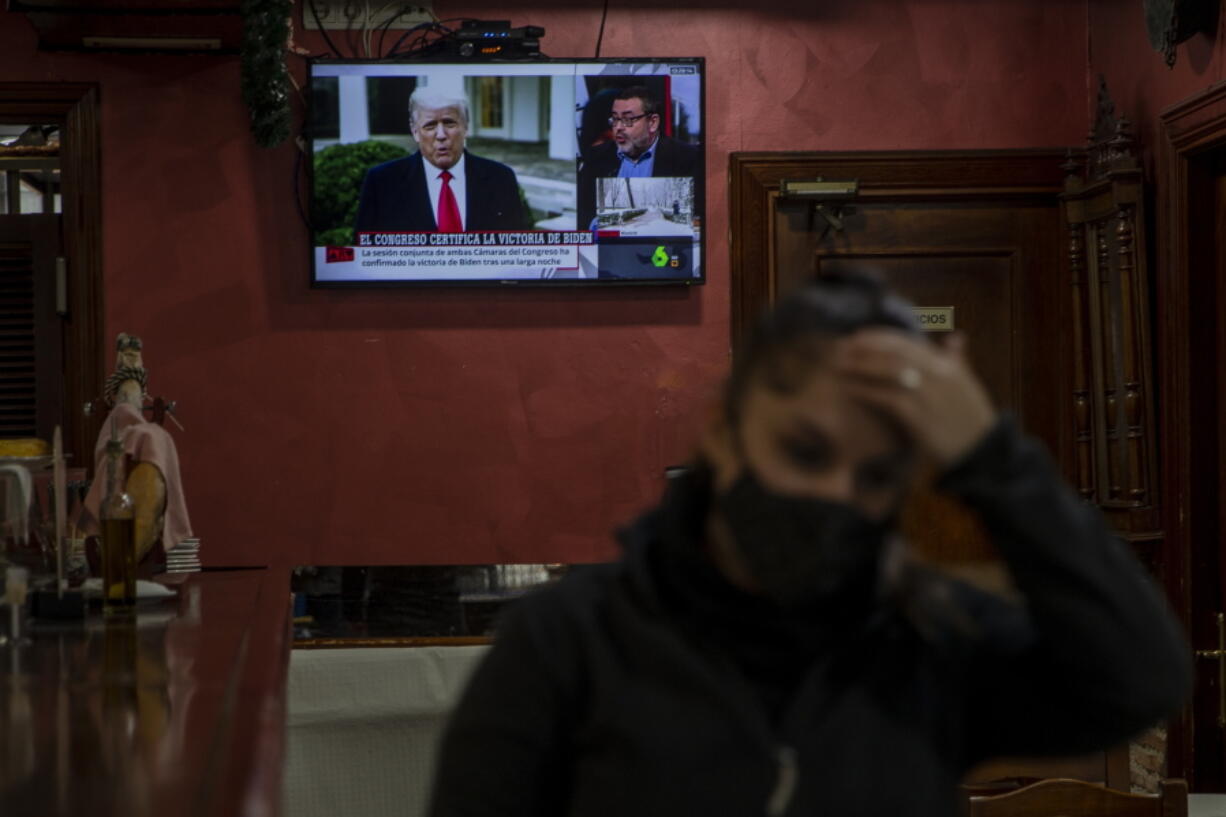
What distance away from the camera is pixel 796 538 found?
80 centimetres

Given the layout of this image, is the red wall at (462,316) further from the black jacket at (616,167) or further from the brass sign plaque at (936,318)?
the brass sign plaque at (936,318)

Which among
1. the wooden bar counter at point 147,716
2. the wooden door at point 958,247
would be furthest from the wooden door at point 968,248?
the wooden bar counter at point 147,716

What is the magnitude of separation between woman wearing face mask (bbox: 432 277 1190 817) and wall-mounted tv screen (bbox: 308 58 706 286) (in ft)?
11.7

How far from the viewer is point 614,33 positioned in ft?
14.9

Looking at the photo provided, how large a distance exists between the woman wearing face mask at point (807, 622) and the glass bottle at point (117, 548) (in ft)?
5.00

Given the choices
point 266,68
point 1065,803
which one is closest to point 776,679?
point 1065,803

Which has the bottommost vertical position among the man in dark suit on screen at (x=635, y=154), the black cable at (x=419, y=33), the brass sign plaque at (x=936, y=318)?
the brass sign plaque at (x=936, y=318)

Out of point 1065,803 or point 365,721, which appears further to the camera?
point 365,721

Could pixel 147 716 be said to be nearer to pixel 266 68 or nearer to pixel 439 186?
Answer: pixel 266 68

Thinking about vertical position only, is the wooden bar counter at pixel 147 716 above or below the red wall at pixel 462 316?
below

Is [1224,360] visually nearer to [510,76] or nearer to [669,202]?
[669,202]

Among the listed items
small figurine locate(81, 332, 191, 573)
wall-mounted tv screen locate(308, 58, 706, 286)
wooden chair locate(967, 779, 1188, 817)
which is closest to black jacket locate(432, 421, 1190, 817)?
wooden chair locate(967, 779, 1188, 817)

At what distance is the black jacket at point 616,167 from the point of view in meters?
4.46

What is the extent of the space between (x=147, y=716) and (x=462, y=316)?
3192mm
